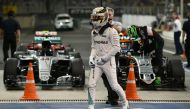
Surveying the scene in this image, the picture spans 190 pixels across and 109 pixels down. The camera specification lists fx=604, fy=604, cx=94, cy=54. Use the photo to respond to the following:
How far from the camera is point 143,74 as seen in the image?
14688mm

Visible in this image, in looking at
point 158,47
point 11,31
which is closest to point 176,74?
point 158,47

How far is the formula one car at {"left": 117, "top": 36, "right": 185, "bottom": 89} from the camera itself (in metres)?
14.7

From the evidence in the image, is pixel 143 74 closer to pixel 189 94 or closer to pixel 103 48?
pixel 189 94

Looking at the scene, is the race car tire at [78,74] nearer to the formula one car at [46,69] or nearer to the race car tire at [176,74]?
the formula one car at [46,69]

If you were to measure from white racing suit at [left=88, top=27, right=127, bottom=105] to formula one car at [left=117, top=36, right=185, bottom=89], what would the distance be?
11.6 feet

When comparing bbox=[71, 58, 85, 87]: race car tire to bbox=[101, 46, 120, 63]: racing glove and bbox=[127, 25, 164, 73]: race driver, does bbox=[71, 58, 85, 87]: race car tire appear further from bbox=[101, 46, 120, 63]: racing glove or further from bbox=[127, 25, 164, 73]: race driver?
bbox=[101, 46, 120, 63]: racing glove

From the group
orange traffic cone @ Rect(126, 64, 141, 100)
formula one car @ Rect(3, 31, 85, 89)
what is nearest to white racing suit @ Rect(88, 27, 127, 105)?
orange traffic cone @ Rect(126, 64, 141, 100)

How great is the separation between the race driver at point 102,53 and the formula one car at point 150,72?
3.54 meters

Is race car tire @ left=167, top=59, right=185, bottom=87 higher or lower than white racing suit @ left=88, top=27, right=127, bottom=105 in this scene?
lower

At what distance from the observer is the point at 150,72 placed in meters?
14.7

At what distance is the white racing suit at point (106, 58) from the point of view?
35.8 ft

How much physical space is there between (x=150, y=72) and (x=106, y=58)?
4027mm

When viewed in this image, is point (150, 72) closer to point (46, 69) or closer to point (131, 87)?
point (131, 87)

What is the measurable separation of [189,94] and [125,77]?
5.34 ft
